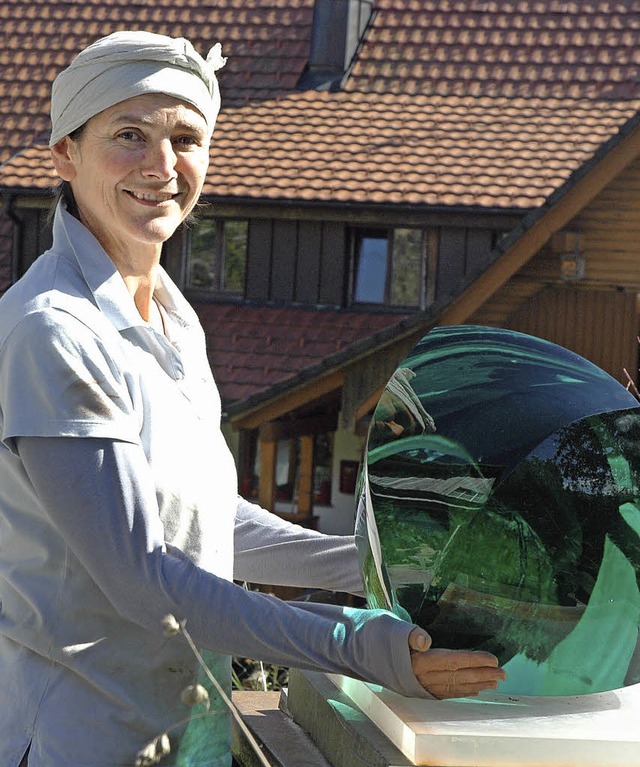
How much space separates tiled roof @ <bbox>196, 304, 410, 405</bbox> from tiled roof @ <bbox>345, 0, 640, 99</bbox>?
2481 millimetres

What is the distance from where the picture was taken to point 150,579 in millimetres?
1850

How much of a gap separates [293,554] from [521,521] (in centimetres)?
55

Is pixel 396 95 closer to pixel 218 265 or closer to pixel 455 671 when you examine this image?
pixel 218 265

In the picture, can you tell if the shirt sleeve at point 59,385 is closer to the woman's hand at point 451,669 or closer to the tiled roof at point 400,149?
the woman's hand at point 451,669

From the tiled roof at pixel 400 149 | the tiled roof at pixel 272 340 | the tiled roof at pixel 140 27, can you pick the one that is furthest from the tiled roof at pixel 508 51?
the tiled roof at pixel 272 340

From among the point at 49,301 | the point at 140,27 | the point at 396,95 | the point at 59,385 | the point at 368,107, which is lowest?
the point at 59,385

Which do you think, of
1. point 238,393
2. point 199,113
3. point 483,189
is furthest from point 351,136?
point 199,113

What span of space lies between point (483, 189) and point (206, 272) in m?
2.98

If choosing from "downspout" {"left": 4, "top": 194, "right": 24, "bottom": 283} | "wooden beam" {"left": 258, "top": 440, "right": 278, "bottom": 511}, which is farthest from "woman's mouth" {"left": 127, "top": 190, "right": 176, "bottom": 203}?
"downspout" {"left": 4, "top": 194, "right": 24, "bottom": 283}

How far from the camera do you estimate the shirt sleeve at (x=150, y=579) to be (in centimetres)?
185

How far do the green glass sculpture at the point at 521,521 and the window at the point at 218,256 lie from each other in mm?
10943

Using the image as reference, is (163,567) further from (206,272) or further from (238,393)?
(206,272)

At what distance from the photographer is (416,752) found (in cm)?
194

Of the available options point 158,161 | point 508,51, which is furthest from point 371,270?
point 158,161
